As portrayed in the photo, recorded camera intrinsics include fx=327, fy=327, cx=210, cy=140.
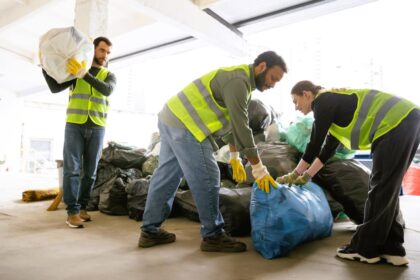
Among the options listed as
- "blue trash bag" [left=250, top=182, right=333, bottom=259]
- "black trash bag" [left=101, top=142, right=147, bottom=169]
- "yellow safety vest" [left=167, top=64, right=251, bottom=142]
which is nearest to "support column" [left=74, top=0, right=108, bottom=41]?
"black trash bag" [left=101, top=142, right=147, bottom=169]

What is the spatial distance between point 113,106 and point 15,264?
35.4 ft

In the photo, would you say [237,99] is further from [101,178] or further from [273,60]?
[101,178]

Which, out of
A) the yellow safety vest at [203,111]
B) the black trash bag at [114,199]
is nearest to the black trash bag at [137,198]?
the black trash bag at [114,199]

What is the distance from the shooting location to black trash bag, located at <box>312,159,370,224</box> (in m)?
2.11

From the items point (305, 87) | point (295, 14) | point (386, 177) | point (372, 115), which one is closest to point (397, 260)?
point (386, 177)

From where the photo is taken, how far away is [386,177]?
149cm

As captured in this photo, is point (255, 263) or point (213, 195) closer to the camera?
point (255, 263)

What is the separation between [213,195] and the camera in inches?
68.4

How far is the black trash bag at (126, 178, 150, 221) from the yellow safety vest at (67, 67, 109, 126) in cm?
59

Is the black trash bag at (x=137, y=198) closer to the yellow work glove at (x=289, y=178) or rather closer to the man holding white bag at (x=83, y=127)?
the man holding white bag at (x=83, y=127)

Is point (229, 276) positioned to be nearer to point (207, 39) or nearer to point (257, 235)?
point (257, 235)

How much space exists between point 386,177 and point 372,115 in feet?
0.96

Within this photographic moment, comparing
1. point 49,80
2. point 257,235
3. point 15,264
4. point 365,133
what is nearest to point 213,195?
point 257,235

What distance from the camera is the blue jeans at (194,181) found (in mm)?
1715
